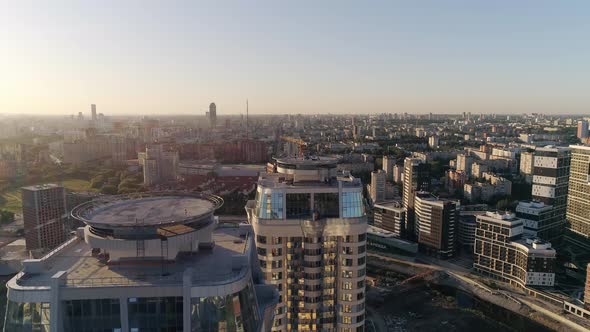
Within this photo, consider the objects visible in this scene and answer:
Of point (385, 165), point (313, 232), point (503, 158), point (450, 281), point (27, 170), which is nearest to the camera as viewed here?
point (313, 232)

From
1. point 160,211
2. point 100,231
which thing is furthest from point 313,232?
point 100,231

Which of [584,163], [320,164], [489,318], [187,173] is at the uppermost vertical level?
[320,164]

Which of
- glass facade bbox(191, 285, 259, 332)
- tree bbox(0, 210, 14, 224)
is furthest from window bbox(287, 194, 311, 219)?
tree bbox(0, 210, 14, 224)

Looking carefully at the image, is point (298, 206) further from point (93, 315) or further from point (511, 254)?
point (511, 254)

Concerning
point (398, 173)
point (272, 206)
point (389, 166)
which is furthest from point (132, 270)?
point (389, 166)

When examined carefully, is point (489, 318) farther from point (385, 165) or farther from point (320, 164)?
point (385, 165)

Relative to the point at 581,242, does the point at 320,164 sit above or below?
above

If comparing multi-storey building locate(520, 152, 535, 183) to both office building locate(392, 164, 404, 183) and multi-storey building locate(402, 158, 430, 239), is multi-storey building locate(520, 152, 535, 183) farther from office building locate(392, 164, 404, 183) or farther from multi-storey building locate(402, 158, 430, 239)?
multi-storey building locate(402, 158, 430, 239)

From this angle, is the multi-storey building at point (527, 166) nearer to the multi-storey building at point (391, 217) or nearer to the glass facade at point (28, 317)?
the multi-storey building at point (391, 217)
